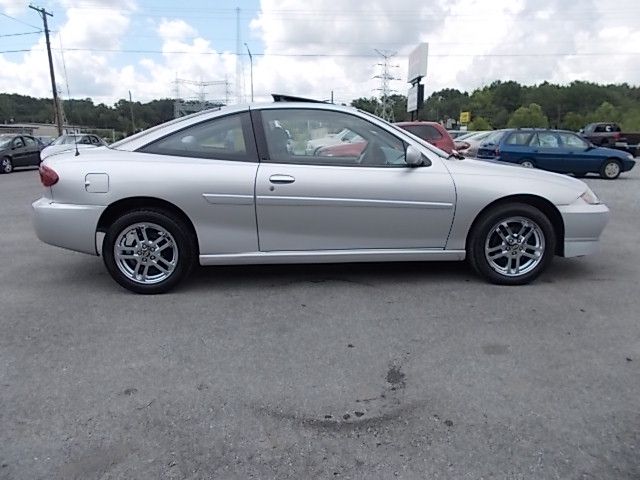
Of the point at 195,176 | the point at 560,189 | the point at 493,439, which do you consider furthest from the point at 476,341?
the point at 195,176

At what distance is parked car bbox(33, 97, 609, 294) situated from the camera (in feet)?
13.9

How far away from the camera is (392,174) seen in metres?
4.38

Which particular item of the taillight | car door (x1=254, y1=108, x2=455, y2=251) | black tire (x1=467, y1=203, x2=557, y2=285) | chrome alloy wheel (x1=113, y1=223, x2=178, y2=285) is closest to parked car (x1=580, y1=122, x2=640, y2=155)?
black tire (x1=467, y1=203, x2=557, y2=285)

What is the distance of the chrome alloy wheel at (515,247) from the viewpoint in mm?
4555

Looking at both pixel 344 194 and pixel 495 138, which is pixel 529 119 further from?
pixel 344 194

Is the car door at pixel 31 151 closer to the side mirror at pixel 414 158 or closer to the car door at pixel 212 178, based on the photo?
the car door at pixel 212 178

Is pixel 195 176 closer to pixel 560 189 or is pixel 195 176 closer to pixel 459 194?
pixel 459 194

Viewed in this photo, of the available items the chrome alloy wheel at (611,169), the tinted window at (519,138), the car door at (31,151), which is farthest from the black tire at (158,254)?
the car door at (31,151)

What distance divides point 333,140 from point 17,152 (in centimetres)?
1983

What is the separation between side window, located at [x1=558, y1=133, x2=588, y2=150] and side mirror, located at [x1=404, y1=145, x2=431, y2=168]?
11931 millimetres

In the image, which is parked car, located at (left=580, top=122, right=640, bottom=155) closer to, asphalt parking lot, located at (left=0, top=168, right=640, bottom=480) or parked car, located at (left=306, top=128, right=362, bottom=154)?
asphalt parking lot, located at (left=0, top=168, right=640, bottom=480)

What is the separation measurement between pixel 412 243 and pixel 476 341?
124cm

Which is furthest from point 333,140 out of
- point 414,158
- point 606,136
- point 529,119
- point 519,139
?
point 529,119

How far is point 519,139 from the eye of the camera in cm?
1448
